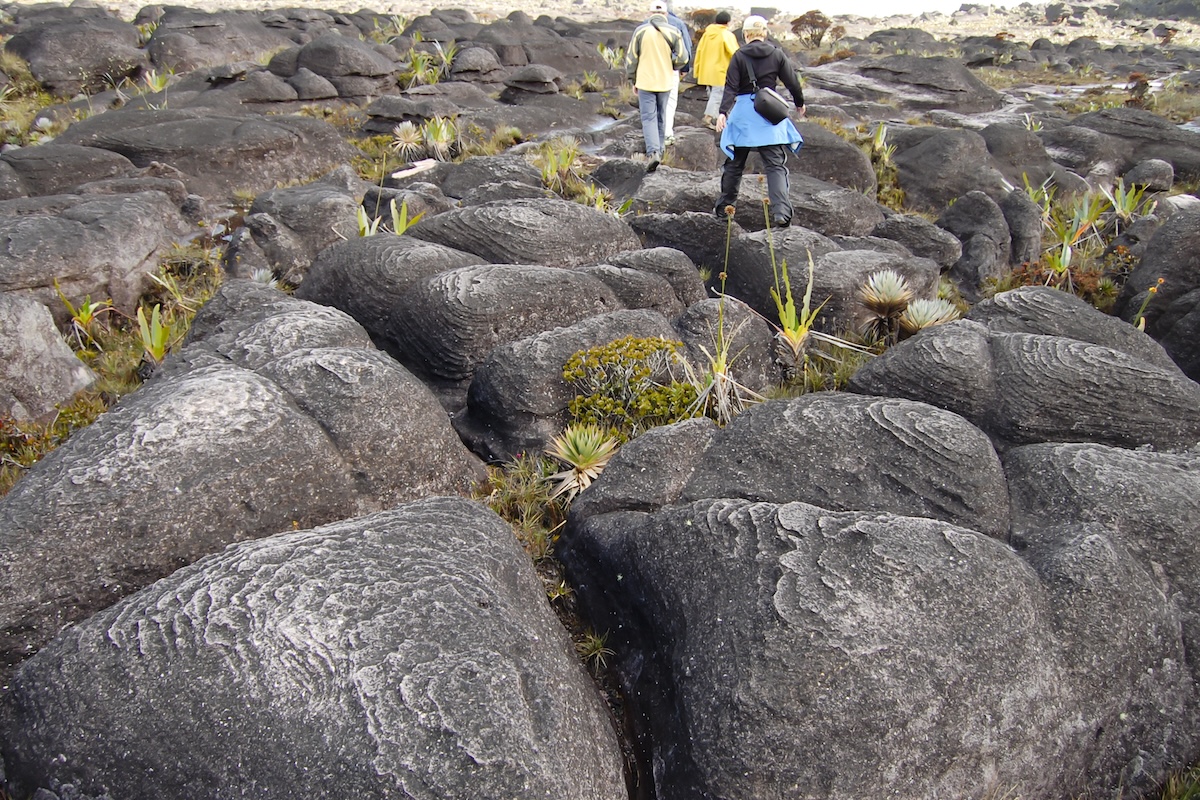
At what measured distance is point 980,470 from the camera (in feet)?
16.6

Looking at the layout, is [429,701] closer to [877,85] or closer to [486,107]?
[486,107]

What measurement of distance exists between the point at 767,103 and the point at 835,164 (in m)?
5.20

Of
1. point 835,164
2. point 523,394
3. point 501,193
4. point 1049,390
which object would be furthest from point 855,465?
point 835,164

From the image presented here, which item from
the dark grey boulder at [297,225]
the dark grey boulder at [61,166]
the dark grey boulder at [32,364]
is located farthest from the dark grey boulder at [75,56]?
the dark grey boulder at [32,364]

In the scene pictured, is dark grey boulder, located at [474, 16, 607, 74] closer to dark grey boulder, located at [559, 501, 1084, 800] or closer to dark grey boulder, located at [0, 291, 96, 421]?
dark grey boulder, located at [0, 291, 96, 421]

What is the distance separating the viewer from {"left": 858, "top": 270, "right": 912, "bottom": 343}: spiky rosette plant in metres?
8.07

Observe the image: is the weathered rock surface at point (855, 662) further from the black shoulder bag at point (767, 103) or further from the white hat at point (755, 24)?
the white hat at point (755, 24)

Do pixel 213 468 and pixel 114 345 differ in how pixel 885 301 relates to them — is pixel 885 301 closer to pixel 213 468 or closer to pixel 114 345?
pixel 213 468

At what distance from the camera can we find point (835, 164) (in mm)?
13938

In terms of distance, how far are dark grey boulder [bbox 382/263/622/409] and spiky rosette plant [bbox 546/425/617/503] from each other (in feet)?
5.19

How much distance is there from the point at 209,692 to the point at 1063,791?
13.4 ft

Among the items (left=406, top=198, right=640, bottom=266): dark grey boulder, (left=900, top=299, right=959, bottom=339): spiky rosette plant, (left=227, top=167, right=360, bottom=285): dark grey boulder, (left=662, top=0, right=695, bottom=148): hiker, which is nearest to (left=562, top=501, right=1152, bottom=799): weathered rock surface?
(left=900, top=299, right=959, bottom=339): spiky rosette plant

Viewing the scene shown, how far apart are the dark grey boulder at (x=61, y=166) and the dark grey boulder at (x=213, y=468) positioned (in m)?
7.13

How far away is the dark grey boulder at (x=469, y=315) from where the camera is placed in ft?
23.9
